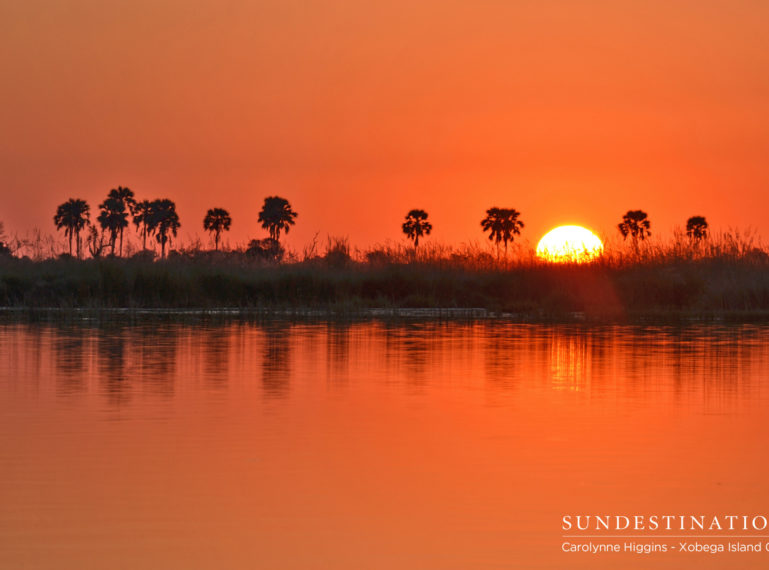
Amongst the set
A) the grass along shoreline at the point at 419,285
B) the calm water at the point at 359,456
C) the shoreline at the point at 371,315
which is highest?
the grass along shoreline at the point at 419,285

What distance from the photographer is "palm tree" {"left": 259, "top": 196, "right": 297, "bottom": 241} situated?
89.1 metres

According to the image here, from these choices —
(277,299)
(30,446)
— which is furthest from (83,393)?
(277,299)

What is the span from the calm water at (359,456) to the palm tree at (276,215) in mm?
71688

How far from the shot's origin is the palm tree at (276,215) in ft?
292

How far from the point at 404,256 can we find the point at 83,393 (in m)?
25.2

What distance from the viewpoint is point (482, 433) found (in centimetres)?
1034

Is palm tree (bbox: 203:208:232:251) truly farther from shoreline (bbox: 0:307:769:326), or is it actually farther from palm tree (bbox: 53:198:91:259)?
shoreline (bbox: 0:307:769:326)

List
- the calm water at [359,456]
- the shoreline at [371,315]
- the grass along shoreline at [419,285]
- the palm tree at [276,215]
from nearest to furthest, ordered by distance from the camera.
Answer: the calm water at [359,456] → the shoreline at [371,315] → the grass along shoreline at [419,285] → the palm tree at [276,215]

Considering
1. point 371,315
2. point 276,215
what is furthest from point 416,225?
point 371,315

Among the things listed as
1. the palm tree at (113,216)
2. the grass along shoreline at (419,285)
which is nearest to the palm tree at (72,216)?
the palm tree at (113,216)

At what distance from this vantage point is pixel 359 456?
923 cm

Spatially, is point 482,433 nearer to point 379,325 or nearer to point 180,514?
point 180,514

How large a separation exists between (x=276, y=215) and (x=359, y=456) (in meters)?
80.5

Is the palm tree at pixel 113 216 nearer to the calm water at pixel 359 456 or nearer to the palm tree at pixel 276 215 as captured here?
the palm tree at pixel 276 215
